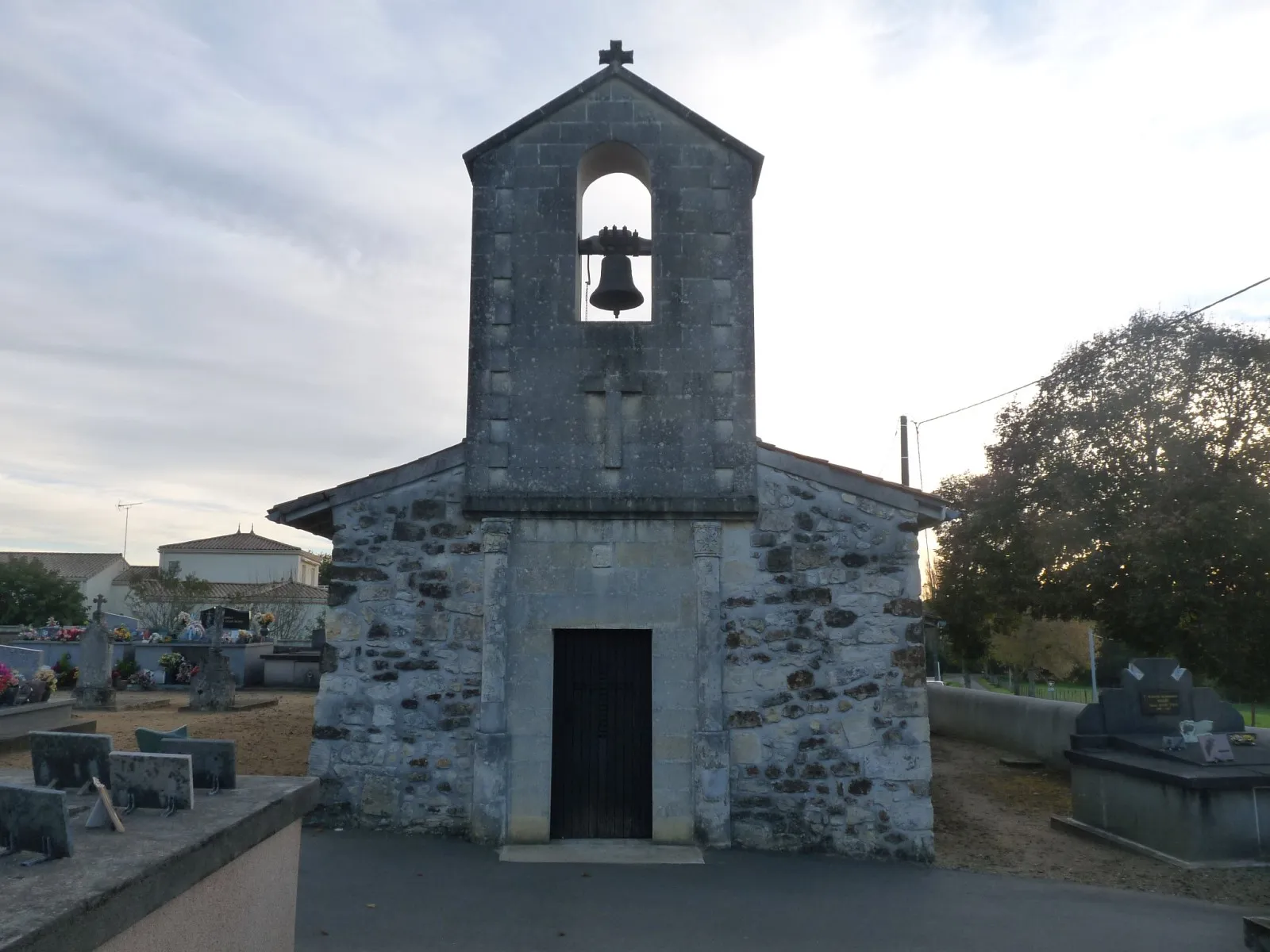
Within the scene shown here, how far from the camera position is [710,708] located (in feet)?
25.2

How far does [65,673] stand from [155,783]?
1988 cm

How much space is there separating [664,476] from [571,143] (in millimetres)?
3482

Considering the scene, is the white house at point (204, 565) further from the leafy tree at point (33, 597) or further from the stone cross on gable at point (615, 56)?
the stone cross on gable at point (615, 56)

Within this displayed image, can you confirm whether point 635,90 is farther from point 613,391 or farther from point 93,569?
point 93,569

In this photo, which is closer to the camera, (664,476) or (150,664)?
(664,476)

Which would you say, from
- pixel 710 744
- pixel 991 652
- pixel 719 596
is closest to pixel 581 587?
pixel 719 596

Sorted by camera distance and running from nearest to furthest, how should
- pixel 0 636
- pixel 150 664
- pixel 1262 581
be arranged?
pixel 1262 581
pixel 150 664
pixel 0 636

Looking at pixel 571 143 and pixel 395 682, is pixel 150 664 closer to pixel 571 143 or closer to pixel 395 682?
pixel 395 682

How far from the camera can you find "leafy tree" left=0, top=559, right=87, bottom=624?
3394 cm

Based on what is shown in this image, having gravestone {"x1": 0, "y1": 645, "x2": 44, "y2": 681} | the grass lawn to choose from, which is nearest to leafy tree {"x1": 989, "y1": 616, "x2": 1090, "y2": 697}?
the grass lawn

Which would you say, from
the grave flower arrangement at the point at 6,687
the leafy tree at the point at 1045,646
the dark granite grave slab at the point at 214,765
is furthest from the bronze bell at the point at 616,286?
the leafy tree at the point at 1045,646

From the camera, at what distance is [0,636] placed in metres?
24.7

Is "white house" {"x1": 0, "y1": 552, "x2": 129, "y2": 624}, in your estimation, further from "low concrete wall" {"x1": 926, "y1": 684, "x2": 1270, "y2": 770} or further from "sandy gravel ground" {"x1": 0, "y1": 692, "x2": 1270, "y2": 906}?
"low concrete wall" {"x1": 926, "y1": 684, "x2": 1270, "y2": 770}

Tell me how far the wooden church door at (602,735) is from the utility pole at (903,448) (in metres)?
15.0
